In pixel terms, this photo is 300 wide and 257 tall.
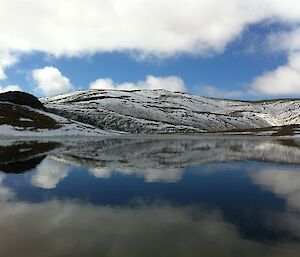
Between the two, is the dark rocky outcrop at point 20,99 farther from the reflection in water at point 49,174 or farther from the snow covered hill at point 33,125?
the reflection in water at point 49,174

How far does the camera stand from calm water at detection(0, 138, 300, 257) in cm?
1113

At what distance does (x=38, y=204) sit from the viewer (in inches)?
666

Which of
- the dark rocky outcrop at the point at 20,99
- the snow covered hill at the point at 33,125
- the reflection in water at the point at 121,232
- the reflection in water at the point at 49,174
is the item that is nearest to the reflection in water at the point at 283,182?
the reflection in water at the point at 121,232

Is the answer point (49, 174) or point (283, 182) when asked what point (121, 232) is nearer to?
point (283, 182)

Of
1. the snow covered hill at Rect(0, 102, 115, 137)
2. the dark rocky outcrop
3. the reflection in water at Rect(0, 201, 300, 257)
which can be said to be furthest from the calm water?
the dark rocky outcrop

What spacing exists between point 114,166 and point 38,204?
14.7 m

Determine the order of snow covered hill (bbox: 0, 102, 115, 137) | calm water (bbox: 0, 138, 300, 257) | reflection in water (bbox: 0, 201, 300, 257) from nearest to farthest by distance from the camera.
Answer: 1. reflection in water (bbox: 0, 201, 300, 257)
2. calm water (bbox: 0, 138, 300, 257)
3. snow covered hill (bbox: 0, 102, 115, 137)

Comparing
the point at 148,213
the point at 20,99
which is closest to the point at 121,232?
the point at 148,213

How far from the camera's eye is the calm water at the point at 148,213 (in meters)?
11.1

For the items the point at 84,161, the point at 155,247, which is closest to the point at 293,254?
→ the point at 155,247

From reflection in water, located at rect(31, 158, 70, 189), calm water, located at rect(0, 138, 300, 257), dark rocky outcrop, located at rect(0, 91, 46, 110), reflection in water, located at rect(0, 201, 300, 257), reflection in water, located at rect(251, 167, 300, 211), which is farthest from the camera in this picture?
dark rocky outcrop, located at rect(0, 91, 46, 110)

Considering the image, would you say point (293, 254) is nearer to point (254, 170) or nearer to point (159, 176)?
point (159, 176)

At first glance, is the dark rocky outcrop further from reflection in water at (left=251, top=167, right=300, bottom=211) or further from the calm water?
reflection in water at (left=251, top=167, right=300, bottom=211)

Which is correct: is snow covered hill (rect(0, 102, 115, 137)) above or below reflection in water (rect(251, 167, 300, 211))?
above
